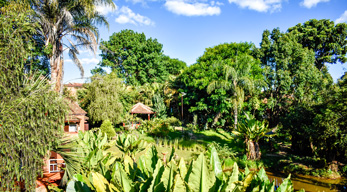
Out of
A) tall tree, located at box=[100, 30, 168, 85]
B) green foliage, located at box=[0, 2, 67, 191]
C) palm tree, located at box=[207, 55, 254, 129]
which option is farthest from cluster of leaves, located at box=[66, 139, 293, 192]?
tall tree, located at box=[100, 30, 168, 85]

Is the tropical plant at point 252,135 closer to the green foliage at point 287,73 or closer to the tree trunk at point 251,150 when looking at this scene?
the tree trunk at point 251,150

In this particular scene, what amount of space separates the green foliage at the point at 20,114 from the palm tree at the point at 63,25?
6.32 metres

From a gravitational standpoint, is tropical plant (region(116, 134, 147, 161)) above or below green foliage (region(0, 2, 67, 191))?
below

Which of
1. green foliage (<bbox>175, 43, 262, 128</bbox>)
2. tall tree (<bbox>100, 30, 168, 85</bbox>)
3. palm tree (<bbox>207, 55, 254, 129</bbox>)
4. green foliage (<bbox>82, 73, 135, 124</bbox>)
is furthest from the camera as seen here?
tall tree (<bbox>100, 30, 168, 85</bbox>)

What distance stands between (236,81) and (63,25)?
1361 cm

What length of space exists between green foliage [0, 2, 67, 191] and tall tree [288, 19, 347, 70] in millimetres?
23201

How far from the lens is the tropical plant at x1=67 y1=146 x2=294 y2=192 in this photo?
6.43 feet

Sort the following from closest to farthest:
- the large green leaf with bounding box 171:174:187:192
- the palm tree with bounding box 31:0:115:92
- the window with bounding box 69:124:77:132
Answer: the large green leaf with bounding box 171:174:187:192 → the palm tree with bounding box 31:0:115:92 → the window with bounding box 69:124:77:132

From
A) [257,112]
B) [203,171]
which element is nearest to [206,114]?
[257,112]

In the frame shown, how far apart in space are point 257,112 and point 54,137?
1944 cm

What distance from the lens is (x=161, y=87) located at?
87.0 feet

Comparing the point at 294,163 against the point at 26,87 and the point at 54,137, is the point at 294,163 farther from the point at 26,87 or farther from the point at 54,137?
the point at 26,87

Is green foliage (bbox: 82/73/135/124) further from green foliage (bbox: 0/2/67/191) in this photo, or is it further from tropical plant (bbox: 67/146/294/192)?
tropical plant (bbox: 67/146/294/192)

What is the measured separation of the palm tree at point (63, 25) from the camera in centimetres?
1039
